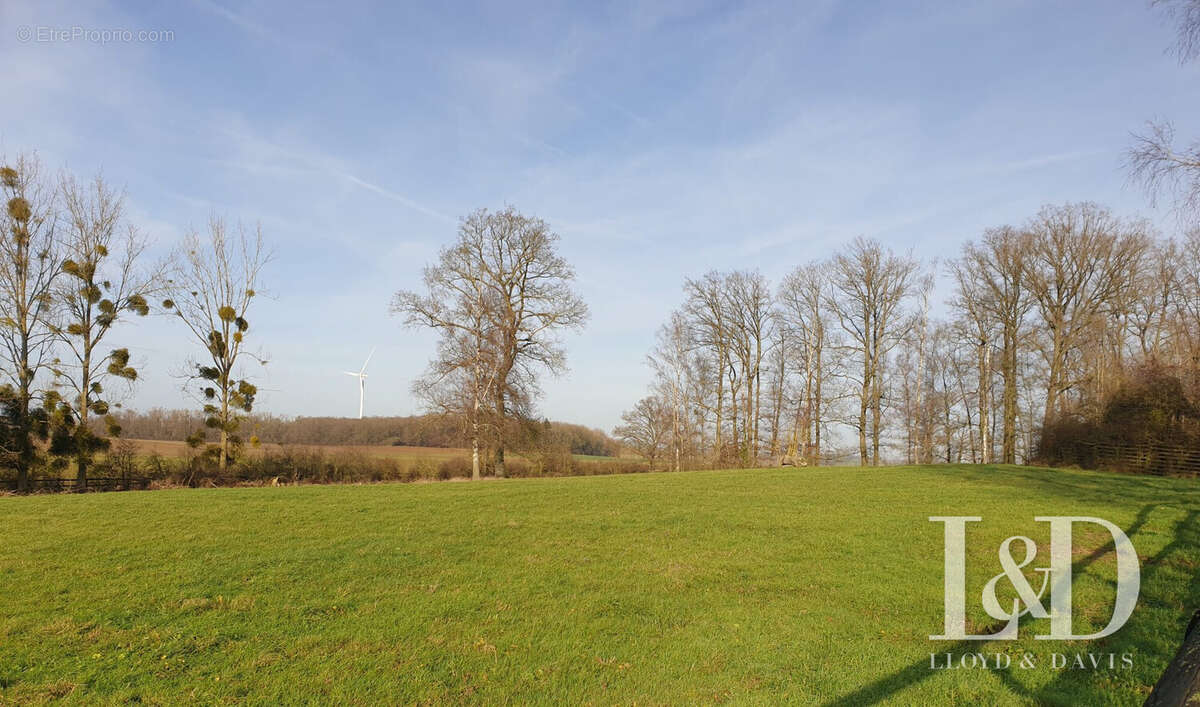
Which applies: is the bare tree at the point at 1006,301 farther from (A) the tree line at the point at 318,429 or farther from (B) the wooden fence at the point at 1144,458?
(A) the tree line at the point at 318,429

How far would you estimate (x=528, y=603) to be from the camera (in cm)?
776

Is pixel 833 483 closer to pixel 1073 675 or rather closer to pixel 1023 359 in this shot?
pixel 1073 675

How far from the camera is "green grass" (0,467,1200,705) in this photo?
541 cm

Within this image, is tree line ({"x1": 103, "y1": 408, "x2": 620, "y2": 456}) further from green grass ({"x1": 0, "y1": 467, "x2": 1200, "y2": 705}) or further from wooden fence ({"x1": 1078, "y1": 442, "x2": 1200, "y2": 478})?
wooden fence ({"x1": 1078, "y1": 442, "x2": 1200, "y2": 478})

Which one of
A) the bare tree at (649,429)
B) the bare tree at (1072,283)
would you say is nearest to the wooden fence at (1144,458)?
the bare tree at (1072,283)

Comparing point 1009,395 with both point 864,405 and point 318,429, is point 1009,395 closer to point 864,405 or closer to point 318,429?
point 864,405

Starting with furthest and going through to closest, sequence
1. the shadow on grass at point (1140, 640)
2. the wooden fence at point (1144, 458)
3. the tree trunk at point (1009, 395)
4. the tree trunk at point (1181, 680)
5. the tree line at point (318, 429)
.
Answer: the tree trunk at point (1009, 395)
the tree line at point (318, 429)
the wooden fence at point (1144, 458)
the shadow on grass at point (1140, 640)
the tree trunk at point (1181, 680)

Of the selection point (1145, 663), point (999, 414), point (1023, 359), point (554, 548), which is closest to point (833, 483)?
point (554, 548)

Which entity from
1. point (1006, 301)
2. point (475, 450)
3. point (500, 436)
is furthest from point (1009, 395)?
point (475, 450)

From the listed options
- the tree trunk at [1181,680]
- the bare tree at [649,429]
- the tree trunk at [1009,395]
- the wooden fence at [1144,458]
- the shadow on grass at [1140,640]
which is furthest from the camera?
the bare tree at [649,429]

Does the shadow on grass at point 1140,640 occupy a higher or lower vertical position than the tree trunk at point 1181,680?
lower

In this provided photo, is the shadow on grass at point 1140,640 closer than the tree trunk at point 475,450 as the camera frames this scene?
Yes

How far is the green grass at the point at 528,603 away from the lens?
541 centimetres

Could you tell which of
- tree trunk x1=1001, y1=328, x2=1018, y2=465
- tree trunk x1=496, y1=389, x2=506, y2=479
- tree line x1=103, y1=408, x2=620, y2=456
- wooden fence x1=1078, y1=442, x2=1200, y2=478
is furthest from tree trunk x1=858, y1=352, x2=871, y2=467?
tree trunk x1=496, y1=389, x2=506, y2=479
